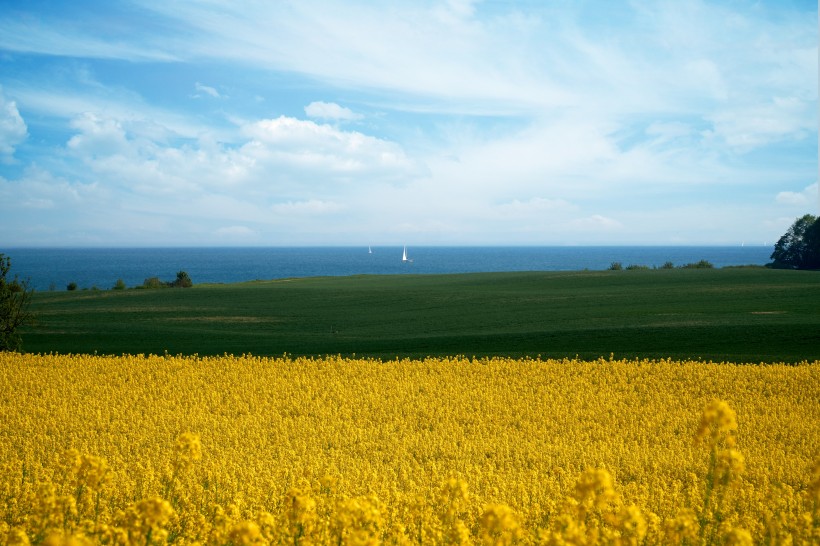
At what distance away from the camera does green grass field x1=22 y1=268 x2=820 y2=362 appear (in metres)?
23.0

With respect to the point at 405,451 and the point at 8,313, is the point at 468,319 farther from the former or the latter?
the point at 405,451

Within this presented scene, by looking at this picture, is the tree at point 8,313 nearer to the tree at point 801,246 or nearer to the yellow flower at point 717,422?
the yellow flower at point 717,422

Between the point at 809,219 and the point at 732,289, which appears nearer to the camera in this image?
the point at 732,289

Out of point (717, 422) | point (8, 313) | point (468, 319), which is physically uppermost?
point (717, 422)

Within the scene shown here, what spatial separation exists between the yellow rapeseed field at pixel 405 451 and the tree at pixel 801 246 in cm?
6020

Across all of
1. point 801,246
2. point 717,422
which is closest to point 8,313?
point 717,422

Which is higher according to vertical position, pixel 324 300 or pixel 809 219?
pixel 809 219

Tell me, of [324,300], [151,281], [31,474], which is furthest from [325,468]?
[151,281]

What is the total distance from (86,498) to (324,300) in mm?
33099

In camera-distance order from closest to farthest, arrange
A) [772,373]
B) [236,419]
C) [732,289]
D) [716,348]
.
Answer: [236,419]
[772,373]
[716,348]
[732,289]

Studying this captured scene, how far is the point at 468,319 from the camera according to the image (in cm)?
3198

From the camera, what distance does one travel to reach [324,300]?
1633 inches

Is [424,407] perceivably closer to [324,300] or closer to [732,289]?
[324,300]

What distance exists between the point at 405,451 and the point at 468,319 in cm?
2057
